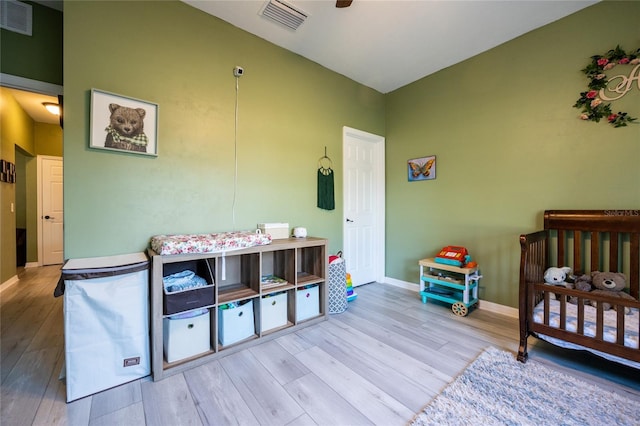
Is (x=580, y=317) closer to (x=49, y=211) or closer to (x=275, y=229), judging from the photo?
(x=275, y=229)

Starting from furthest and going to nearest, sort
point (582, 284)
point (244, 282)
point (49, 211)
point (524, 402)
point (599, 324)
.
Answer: point (49, 211) < point (244, 282) < point (582, 284) < point (599, 324) < point (524, 402)

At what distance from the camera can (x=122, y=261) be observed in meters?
1.64

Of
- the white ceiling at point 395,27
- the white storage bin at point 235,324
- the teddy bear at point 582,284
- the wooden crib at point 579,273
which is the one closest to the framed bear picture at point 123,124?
the white ceiling at point 395,27

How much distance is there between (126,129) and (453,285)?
3181 millimetres

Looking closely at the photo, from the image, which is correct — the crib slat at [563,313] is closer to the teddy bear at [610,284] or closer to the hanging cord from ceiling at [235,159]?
the teddy bear at [610,284]

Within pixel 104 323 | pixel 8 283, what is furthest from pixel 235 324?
pixel 8 283

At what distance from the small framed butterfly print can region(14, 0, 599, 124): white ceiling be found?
106cm

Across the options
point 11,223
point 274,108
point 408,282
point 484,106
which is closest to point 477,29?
point 484,106

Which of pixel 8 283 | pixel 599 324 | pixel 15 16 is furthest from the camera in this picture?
pixel 8 283

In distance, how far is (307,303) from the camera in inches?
94.5

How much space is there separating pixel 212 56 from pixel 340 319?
2676mm

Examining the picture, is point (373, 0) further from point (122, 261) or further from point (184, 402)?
point (184, 402)

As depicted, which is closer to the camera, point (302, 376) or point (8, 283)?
point (302, 376)

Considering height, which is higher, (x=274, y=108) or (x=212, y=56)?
(x=212, y=56)
